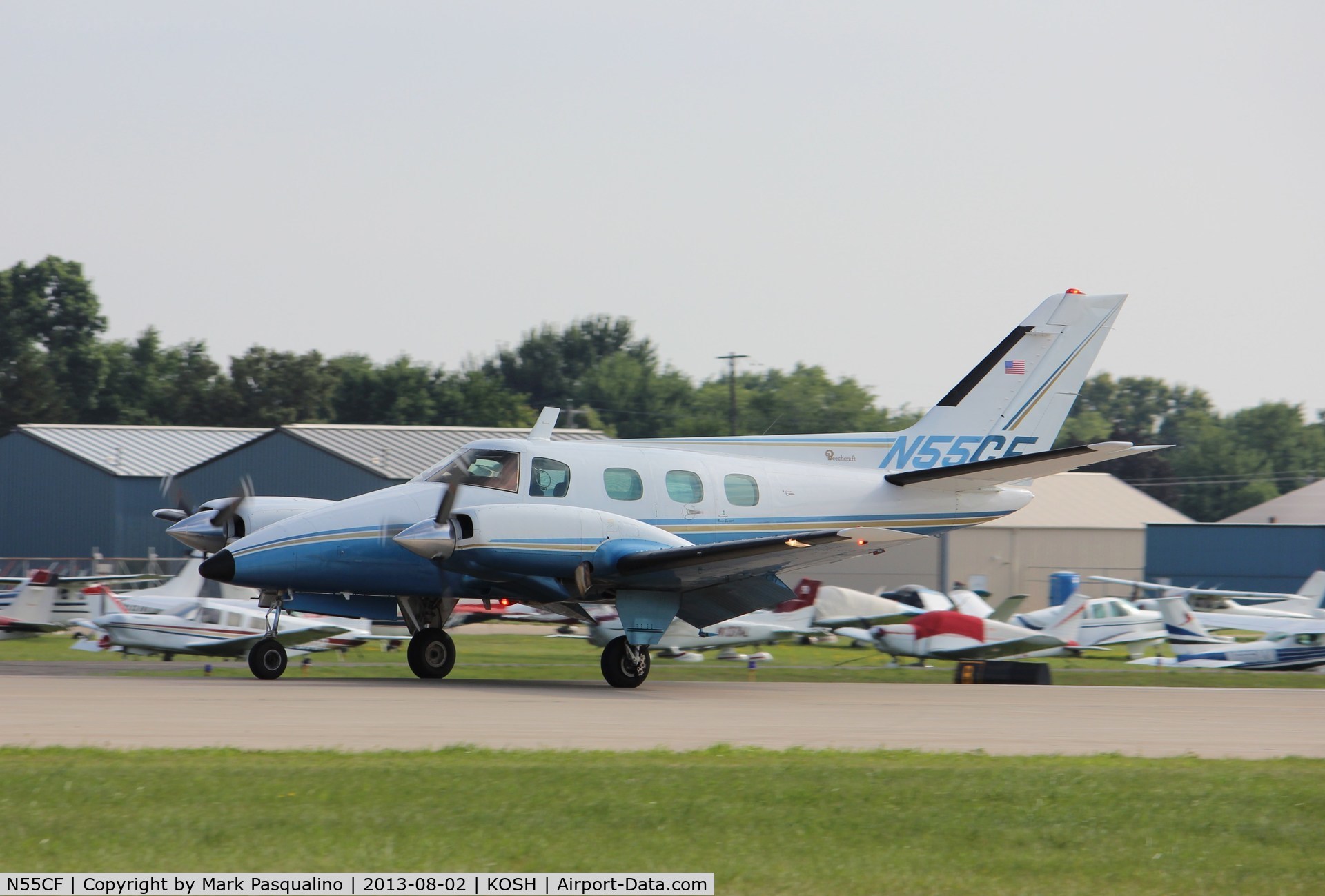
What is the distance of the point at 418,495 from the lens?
18.3m

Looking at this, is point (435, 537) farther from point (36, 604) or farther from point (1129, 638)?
point (1129, 638)

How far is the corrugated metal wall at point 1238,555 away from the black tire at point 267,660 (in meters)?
42.1

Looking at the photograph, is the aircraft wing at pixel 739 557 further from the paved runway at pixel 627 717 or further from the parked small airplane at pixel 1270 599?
the parked small airplane at pixel 1270 599

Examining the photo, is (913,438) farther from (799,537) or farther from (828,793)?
(828,793)

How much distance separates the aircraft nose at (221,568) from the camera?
1709 centimetres

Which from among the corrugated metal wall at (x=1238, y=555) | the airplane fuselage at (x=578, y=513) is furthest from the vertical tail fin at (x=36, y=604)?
the corrugated metal wall at (x=1238, y=555)

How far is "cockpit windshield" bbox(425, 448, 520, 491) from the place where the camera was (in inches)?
712

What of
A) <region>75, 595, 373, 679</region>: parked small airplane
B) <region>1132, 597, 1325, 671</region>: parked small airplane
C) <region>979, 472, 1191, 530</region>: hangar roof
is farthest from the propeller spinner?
<region>979, 472, 1191, 530</region>: hangar roof

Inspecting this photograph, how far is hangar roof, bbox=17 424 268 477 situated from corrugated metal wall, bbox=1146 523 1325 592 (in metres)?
36.4

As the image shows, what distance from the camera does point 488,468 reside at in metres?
18.2

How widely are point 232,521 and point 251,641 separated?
4.91m

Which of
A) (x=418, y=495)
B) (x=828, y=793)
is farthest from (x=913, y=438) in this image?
(x=828, y=793)

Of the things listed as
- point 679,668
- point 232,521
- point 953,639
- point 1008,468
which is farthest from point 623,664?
point 953,639

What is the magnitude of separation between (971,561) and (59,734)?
45824 mm
